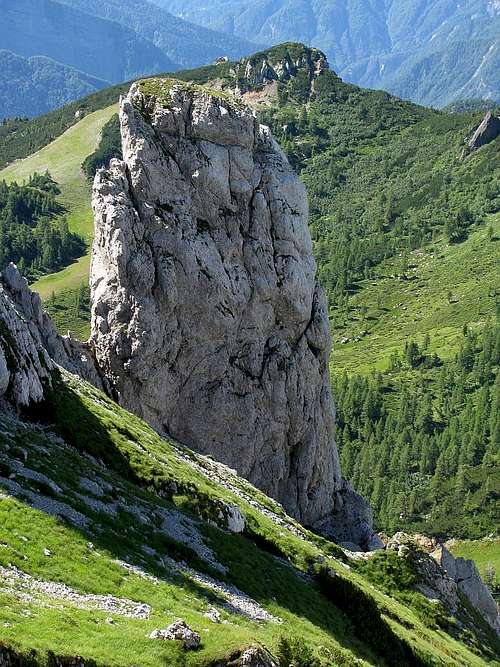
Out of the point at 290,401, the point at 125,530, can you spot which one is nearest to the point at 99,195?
the point at 290,401

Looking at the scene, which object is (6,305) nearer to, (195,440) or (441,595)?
(195,440)

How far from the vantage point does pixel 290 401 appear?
85.6m

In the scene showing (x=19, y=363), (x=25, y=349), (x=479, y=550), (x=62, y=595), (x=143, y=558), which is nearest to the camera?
(x=62, y=595)

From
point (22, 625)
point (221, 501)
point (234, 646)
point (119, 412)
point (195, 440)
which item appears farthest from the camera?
point (195, 440)

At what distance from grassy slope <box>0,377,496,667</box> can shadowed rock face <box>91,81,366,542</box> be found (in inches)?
380

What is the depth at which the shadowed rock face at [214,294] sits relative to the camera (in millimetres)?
76812

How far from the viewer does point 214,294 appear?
Answer: 3142 inches

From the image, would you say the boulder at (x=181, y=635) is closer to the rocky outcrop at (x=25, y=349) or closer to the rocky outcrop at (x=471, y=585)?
the rocky outcrop at (x=25, y=349)

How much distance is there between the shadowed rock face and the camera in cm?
7681

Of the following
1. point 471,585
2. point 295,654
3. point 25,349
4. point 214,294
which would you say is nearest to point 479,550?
point 471,585

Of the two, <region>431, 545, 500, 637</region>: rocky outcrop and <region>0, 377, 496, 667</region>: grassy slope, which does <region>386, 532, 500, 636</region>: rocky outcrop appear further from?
<region>0, 377, 496, 667</region>: grassy slope

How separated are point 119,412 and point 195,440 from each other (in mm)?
13968

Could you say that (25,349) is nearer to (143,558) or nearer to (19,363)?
(19,363)

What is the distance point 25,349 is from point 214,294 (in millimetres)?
27142
